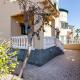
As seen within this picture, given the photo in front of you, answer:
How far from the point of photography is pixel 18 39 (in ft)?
45.7

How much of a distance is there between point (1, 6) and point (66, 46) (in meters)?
15.4

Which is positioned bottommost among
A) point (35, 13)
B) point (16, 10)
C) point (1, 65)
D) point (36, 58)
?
point (36, 58)

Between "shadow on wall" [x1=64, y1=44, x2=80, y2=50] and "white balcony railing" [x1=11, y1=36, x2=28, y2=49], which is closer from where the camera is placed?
"white balcony railing" [x1=11, y1=36, x2=28, y2=49]

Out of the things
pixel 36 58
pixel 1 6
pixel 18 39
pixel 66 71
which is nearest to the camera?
A: pixel 66 71

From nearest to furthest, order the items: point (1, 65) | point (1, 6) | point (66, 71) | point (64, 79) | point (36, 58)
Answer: point (1, 65)
point (64, 79)
point (66, 71)
point (36, 58)
point (1, 6)

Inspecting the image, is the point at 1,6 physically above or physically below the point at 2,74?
above

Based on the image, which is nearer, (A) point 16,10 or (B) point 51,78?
(B) point 51,78

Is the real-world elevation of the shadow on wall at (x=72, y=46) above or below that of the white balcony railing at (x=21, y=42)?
below

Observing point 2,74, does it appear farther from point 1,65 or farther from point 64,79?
point 64,79

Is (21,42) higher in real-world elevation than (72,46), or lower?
higher

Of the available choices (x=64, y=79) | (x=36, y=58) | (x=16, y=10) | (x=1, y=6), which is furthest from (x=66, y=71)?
(x=1, y=6)

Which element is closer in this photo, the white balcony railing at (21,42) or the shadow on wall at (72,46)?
the white balcony railing at (21,42)

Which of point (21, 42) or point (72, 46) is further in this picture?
point (72, 46)

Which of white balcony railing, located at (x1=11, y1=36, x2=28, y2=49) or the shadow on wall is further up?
white balcony railing, located at (x1=11, y1=36, x2=28, y2=49)
